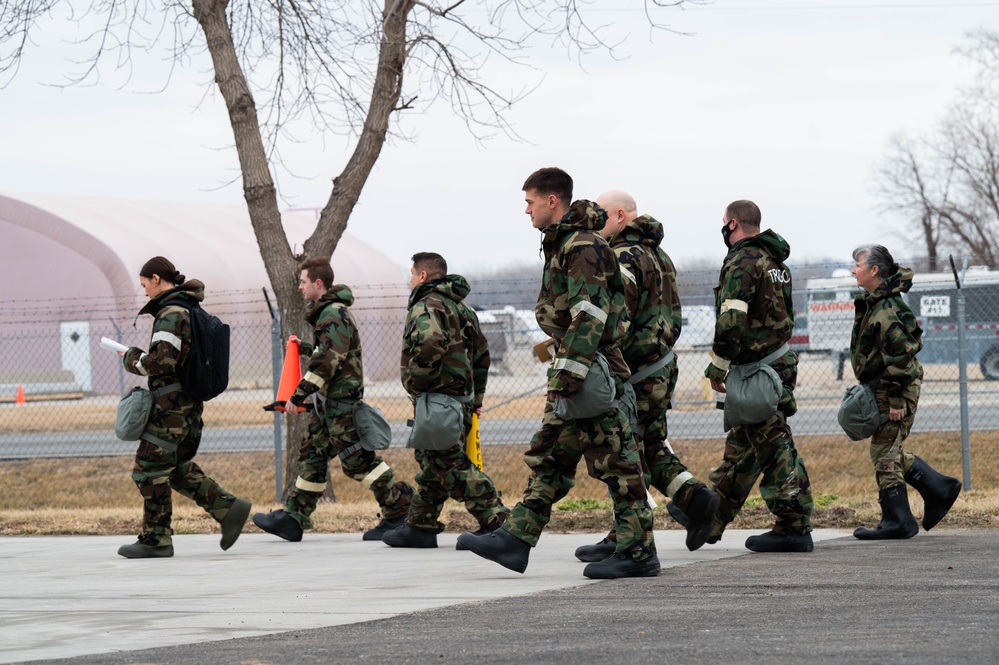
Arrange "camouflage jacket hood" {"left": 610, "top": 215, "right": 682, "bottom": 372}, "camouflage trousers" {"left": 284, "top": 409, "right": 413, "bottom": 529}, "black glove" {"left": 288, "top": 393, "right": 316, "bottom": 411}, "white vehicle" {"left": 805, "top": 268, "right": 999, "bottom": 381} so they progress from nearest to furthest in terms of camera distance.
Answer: "camouflage jacket hood" {"left": 610, "top": 215, "right": 682, "bottom": 372} → "black glove" {"left": 288, "top": 393, "right": 316, "bottom": 411} → "camouflage trousers" {"left": 284, "top": 409, "right": 413, "bottom": 529} → "white vehicle" {"left": 805, "top": 268, "right": 999, "bottom": 381}

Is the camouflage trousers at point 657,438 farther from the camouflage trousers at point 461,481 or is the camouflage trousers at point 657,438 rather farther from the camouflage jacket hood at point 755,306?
the camouflage trousers at point 461,481

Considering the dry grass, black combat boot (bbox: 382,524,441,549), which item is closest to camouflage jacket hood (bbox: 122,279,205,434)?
black combat boot (bbox: 382,524,441,549)

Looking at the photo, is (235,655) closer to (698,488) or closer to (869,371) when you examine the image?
(698,488)

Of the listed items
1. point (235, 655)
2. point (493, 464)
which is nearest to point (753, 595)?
point (235, 655)

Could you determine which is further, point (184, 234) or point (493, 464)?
point (184, 234)

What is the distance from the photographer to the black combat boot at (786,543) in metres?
7.75

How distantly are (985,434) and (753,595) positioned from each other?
33.6ft

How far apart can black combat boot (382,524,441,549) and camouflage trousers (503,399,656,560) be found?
206 centimetres

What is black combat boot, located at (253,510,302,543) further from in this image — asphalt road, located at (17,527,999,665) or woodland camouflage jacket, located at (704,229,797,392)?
woodland camouflage jacket, located at (704,229,797,392)

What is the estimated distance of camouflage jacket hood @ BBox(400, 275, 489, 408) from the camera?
8.25 metres

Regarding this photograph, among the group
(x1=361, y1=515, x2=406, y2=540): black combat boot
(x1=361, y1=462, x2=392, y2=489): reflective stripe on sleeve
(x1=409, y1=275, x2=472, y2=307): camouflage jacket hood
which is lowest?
(x1=361, y1=515, x2=406, y2=540): black combat boot

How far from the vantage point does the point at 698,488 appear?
7250 millimetres

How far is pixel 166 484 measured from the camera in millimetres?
8625

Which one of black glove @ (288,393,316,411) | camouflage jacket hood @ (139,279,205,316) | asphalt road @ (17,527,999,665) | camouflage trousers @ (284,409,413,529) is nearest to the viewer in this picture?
asphalt road @ (17,527,999,665)
